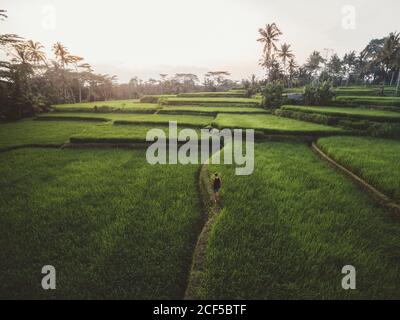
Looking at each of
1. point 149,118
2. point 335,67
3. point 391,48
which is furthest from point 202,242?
point 335,67

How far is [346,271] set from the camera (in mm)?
3420

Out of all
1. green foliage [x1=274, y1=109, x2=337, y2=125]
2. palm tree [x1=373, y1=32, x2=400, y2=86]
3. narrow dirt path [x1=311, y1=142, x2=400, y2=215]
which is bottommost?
narrow dirt path [x1=311, y1=142, x2=400, y2=215]

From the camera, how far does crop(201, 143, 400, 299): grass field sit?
321cm

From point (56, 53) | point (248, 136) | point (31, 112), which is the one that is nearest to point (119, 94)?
point (56, 53)

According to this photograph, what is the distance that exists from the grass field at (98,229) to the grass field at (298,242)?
2.58ft

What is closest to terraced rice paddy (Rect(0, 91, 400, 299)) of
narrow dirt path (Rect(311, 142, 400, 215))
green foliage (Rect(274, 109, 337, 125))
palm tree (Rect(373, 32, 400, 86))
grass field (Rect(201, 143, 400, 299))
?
grass field (Rect(201, 143, 400, 299))

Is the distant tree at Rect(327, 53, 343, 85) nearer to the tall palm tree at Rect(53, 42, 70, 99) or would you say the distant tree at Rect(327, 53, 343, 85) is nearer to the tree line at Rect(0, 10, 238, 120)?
the tree line at Rect(0, 10, 238, 120)

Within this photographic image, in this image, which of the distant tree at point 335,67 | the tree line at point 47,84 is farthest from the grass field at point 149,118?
the distant tree at point 335,67

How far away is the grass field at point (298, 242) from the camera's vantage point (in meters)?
3.21

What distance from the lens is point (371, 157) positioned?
768 cm

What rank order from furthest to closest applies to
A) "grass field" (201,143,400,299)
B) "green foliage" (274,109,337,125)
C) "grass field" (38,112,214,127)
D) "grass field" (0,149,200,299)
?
"grass field" (38,112,214,127), "green foliage" (274,109,337,125), "grass field" (0,149,200,299), "grass field" (201,143,400,299)

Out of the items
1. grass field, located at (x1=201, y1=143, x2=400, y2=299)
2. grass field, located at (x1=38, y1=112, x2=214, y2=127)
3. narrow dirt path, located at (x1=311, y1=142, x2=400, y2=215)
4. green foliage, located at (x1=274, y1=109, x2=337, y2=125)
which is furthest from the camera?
Answer: grass field, located at (x1=38, y1=112, x2=214, y2=127)

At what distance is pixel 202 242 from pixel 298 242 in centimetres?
181

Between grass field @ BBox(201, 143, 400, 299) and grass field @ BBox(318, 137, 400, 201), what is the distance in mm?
616
